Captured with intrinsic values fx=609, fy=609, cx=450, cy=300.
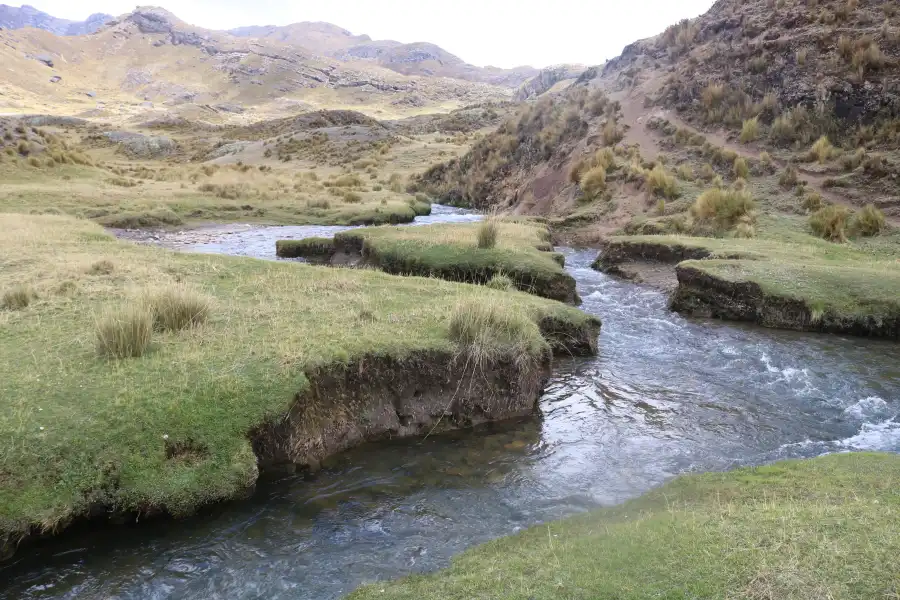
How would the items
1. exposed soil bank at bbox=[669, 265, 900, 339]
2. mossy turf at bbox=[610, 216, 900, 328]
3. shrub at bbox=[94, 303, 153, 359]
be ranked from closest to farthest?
shrub at bbox=[94, 303, 153, 359] < exposed soil bank at bbox=[669, 265, 900, 339] < mossy turf at bbox=[610, 216, 900, 328]

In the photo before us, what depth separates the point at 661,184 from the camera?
23.6 metres

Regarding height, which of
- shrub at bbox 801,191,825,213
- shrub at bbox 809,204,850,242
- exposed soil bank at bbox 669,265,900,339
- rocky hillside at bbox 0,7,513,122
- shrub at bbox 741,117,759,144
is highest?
rocky hillside at bbox 0,7,513,122

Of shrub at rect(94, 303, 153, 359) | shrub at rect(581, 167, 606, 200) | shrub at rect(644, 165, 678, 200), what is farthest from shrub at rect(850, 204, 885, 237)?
shrub at rect(94, 303, 153, 359)

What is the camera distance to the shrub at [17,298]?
908cm

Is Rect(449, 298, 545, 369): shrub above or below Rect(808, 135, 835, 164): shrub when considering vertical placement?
below

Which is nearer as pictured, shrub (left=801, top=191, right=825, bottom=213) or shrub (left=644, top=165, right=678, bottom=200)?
shrub (left=801, top=191, right=825, bottom=213)

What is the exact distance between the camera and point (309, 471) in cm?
685

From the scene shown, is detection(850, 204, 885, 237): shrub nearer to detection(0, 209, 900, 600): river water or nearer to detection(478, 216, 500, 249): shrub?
detection(0, 209, 900, 600): river water

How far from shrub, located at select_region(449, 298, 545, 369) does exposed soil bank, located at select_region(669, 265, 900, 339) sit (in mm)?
6332

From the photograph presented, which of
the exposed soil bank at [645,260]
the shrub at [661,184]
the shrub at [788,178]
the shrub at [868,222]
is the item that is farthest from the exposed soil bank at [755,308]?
the shrub at [788,178]

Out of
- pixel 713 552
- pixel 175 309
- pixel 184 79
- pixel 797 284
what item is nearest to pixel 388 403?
pixel 175 309

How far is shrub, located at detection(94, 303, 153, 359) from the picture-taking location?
720 centimetres

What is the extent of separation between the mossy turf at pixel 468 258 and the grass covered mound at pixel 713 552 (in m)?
8.53

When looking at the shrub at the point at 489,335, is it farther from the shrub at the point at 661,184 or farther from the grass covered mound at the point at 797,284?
the shrub at the point at 661,184
